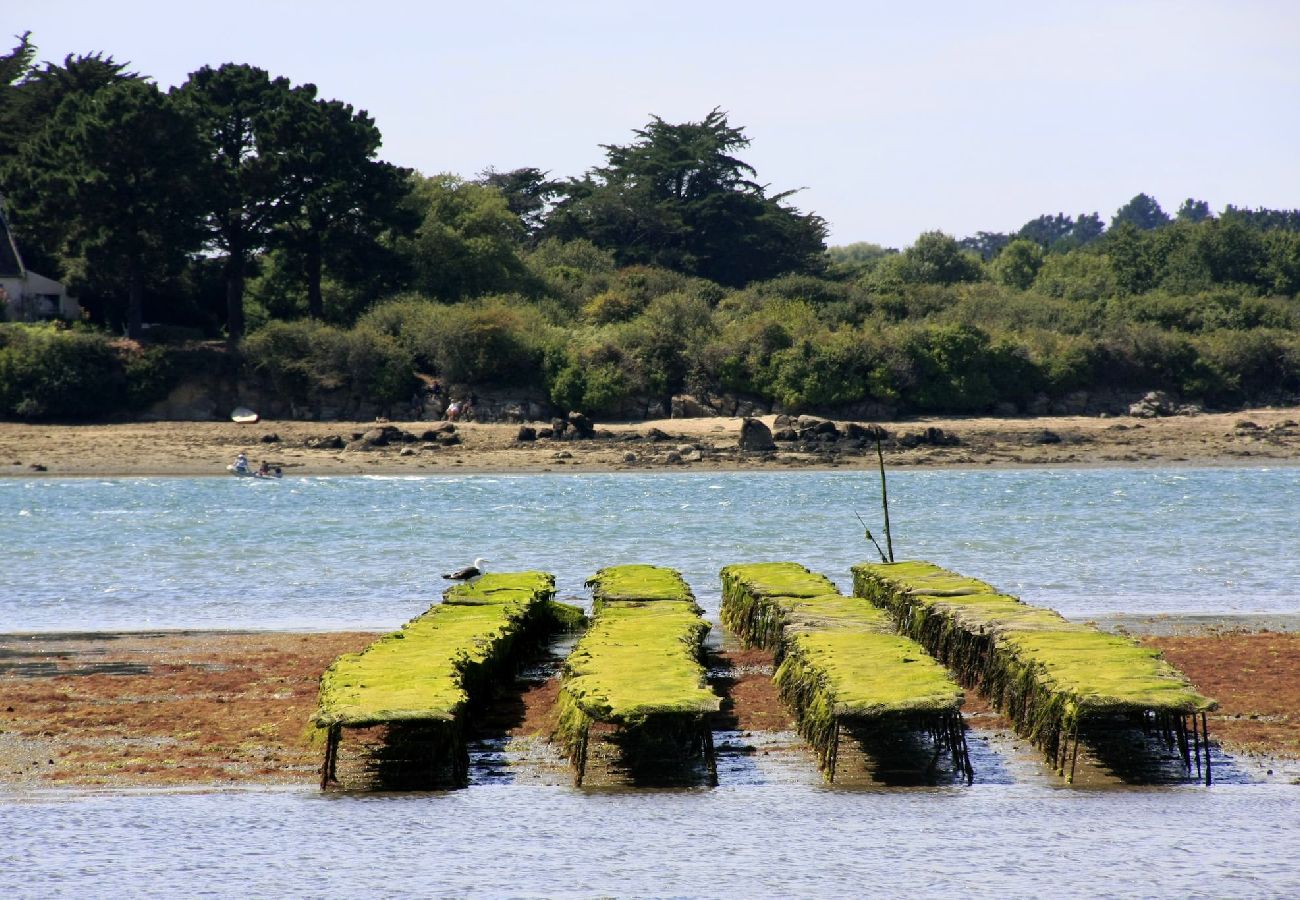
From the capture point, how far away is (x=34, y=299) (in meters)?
74.8

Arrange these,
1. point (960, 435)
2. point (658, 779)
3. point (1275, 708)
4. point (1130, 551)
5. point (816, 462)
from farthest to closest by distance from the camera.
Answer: point (960, 435) < point (816, 462) < point (1130, 551) < point (1275, 708) < point (658, 779)

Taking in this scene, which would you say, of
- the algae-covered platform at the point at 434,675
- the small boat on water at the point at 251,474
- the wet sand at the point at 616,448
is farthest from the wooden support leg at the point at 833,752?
the small boat on water at the point at 251,474

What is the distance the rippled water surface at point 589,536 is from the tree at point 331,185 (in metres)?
17.1

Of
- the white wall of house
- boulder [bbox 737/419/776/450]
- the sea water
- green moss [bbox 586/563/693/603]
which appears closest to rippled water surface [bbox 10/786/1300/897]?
the sea water

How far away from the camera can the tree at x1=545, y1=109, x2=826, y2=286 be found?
96.0 m

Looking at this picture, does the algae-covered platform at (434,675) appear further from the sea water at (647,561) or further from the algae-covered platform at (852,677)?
the algae-covered platform at (852,677)

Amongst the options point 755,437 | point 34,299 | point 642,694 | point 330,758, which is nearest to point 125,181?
point 34,299

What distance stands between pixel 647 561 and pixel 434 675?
18.7 m

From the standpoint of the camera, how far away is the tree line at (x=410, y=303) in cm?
6762

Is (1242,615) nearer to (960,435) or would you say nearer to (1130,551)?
(1130,551)

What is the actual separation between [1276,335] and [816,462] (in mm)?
28966

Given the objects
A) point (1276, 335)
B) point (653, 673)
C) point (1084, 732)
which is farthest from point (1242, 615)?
point (1276, 335)

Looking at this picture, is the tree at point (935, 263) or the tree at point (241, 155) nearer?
the tree at point (241, 155)

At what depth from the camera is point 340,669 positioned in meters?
17.2
